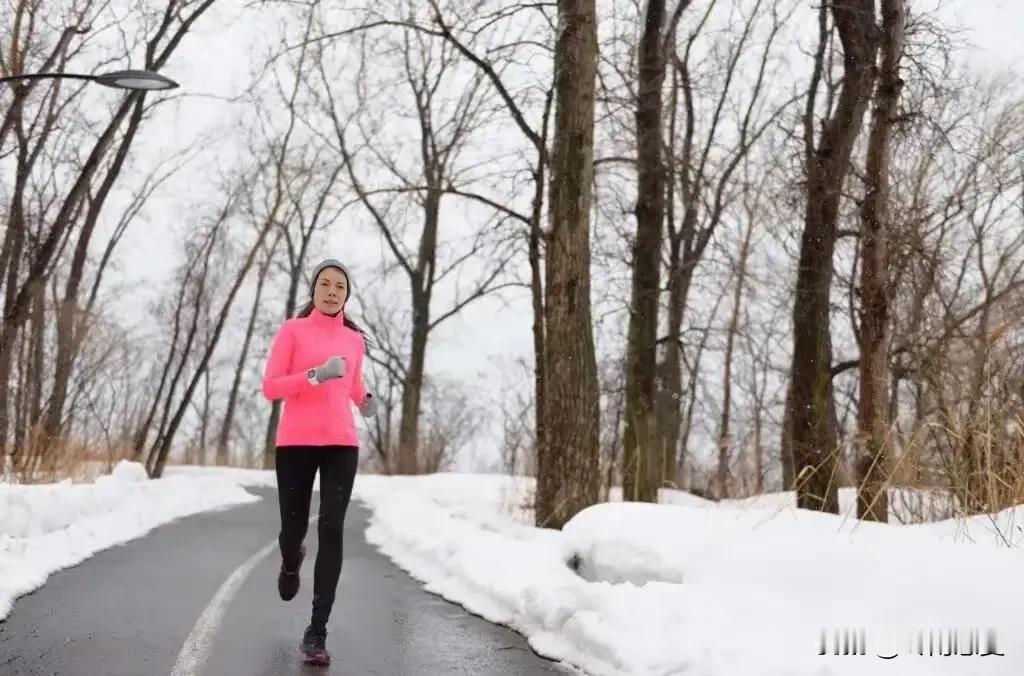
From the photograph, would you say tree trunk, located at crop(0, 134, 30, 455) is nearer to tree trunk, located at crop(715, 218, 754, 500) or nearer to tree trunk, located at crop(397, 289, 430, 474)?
tree trunk, located at crop(397, 289, 430, 474)

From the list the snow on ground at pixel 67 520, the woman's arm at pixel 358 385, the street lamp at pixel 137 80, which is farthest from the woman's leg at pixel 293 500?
the street lamp at pixel 137 80

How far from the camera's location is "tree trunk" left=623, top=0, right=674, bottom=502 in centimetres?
1562

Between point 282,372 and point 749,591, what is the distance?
2884 mm

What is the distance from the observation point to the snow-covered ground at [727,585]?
409 centimetres

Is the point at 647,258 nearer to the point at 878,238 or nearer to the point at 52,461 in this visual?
the point at 878,238

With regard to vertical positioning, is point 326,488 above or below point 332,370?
below

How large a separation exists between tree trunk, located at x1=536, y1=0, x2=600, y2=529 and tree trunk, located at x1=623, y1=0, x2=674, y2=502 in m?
4.75

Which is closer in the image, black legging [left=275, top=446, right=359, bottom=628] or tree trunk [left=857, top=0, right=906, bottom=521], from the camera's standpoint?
black legging [left=275, top=446, right=359, bottom=628]

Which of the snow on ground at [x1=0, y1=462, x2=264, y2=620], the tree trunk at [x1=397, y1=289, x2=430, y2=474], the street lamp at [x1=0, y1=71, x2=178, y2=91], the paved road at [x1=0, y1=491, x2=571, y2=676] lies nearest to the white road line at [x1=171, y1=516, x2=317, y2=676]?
the paved road at [x1=0, y1=491, x2=571, y2=676]

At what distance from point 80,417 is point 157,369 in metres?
33.7

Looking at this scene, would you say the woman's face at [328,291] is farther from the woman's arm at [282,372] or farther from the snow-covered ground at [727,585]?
the snow-covered ground at [727,585]

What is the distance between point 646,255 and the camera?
1612 cm

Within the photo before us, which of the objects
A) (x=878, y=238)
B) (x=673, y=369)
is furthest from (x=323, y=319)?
(x=673, y=369)

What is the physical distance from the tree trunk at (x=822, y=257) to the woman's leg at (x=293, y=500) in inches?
342
